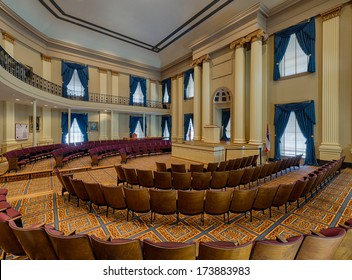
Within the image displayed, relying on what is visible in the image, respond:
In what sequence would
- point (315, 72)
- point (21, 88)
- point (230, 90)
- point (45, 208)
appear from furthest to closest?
1. point (230, 90)
2. point (315, 72)
3. point (21, 88)
4. point (45, 208)

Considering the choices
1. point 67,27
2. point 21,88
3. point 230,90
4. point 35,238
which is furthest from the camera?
point 67,27

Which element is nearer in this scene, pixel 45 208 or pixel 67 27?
pixel 45 208

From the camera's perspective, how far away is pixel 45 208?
3662mm

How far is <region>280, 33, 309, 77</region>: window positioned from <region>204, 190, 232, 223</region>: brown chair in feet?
27.6

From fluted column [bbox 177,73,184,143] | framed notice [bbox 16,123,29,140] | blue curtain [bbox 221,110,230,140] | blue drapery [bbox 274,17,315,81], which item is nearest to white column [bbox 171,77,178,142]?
fluted column [bbox 177,73,184,143]

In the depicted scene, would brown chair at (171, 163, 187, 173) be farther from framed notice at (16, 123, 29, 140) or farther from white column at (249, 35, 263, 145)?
framed notice at (16, 123, 29, 140)

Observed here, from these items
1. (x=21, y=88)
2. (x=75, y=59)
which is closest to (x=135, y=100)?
(x=75, y=59)

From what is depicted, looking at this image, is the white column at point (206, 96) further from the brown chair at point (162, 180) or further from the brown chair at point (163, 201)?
the brown chair at point (163, 201)

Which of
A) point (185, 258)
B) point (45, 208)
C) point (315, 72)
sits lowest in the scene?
point (45, 208)

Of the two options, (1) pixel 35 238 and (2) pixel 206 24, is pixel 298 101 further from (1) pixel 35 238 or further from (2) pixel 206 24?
(1) pixel 35 238

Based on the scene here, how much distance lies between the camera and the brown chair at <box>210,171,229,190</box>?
4338 mm

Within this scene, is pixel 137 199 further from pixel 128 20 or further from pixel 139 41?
pixel 139 41

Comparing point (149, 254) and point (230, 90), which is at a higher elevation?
point (230, 90)

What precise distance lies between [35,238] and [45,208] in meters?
2.14
